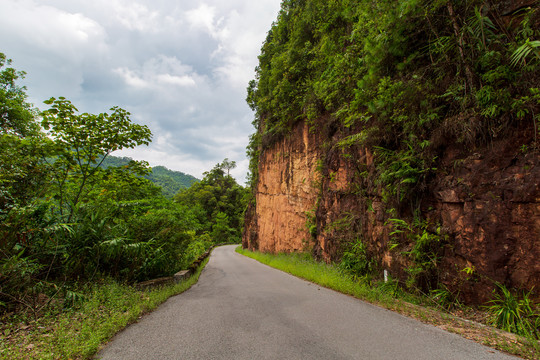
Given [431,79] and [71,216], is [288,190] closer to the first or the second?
[431,79]

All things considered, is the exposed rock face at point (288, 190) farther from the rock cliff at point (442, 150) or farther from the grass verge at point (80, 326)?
the grass verge at point (80, 326)

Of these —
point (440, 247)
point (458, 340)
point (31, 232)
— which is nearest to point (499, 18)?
point (440, 247)

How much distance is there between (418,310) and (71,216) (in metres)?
7.59

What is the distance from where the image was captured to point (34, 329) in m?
3.29

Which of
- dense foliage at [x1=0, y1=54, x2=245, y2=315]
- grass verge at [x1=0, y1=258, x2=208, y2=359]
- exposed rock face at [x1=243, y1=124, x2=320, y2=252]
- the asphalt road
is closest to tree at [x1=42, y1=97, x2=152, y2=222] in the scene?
dense foliage at [x1=0, y1=54, x2=245, y2=315]

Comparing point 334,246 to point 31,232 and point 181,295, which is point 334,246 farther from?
point 31,232

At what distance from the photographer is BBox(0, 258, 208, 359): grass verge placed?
104 inches

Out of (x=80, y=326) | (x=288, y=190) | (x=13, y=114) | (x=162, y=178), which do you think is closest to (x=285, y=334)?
(x=80, y=326)

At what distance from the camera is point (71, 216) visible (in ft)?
17.1

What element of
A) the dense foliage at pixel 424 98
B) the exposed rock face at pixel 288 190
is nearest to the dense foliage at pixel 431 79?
the dense foliage at pixel 424 98

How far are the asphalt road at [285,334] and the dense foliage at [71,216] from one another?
74.7 inches

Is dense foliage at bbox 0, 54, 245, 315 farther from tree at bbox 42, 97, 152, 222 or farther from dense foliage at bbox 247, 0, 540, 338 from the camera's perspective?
dense foliage at bbox 247, 0, 540, 338

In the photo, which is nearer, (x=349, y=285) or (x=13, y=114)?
(x=349, y=285)

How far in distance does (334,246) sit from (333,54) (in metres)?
8.24
